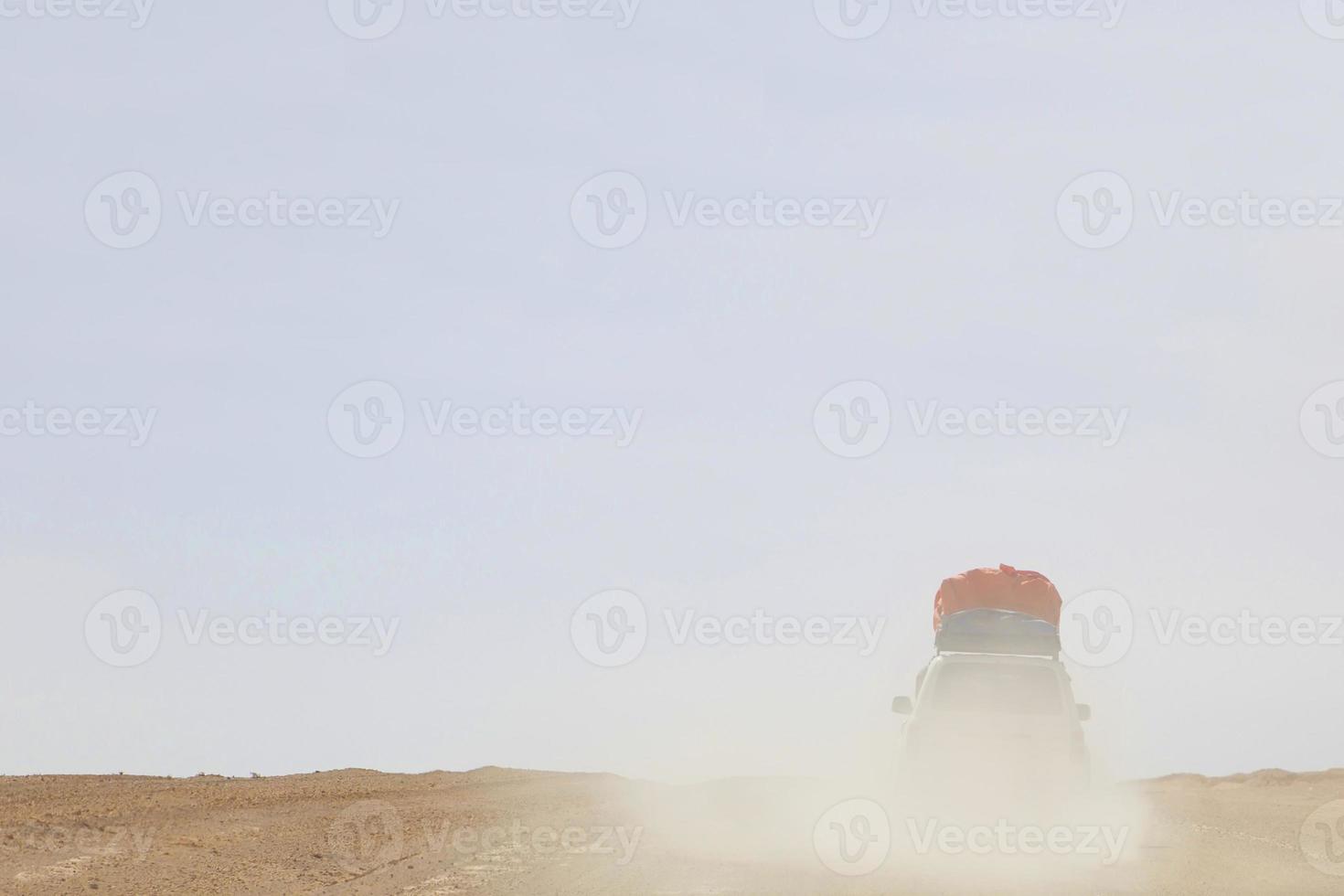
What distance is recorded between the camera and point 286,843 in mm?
21656

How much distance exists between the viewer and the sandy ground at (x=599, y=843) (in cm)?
1714

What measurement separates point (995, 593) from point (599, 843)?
6.76 meters

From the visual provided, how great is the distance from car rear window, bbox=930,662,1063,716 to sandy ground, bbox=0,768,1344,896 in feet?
4.01

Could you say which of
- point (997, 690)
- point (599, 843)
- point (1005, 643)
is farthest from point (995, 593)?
point (599, 843)

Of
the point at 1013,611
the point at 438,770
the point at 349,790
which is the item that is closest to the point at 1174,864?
the point at 1013,611

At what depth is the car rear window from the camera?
17641mm

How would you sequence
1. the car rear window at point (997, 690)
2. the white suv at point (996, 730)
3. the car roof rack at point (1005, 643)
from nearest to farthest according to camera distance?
the white suv at point (996, 730) < the car rear window at point (997, 690) < the car roof rack at point (1005, 643)

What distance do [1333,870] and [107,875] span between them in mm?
14554

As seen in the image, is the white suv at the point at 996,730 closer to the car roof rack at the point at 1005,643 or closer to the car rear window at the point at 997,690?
the car rear window at the point at 997,690

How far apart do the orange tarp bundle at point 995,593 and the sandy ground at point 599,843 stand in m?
2.91

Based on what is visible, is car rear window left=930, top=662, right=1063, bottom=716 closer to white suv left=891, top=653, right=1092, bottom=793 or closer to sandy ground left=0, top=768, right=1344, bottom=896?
white suv left=891, top=653, right=1092, bottom=793

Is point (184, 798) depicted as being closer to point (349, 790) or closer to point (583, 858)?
point (349, 790)

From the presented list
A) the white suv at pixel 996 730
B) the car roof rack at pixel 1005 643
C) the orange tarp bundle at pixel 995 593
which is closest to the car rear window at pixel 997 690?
the white suv at pixel 996 730

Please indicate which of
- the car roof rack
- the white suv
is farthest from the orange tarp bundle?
the white suv
